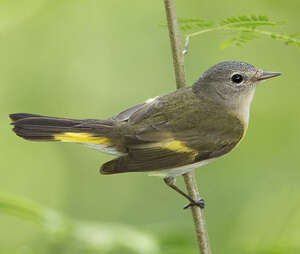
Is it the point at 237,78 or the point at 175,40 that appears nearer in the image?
the point at 175,40

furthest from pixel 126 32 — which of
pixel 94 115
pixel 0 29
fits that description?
pixel 0 29

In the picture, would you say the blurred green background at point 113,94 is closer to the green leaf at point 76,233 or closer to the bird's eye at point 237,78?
the bird's eye at point 237,78

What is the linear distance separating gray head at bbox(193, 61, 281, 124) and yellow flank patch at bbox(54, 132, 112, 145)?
79cm

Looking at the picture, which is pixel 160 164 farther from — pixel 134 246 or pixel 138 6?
pixel 138 6

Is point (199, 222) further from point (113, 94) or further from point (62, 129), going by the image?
point (113, 94)

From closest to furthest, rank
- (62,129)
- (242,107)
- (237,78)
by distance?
(62,129), (237,78), (242,107)

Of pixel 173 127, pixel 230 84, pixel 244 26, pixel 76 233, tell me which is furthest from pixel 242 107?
pixel 76 233

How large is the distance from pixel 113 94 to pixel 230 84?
382 cm

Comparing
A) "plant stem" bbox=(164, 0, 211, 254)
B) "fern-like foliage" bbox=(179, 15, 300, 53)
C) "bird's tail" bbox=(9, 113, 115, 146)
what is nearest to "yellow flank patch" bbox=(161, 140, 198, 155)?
"plant stem" bbox=(164, 0, 211, 254)

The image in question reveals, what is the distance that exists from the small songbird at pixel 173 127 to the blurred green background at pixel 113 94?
1.64m

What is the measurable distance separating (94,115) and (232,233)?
407 cm

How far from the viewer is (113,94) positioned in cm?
718

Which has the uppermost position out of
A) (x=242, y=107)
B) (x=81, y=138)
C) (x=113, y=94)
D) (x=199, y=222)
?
(x=113, y=94)

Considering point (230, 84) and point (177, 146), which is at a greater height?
point (230, 84)
